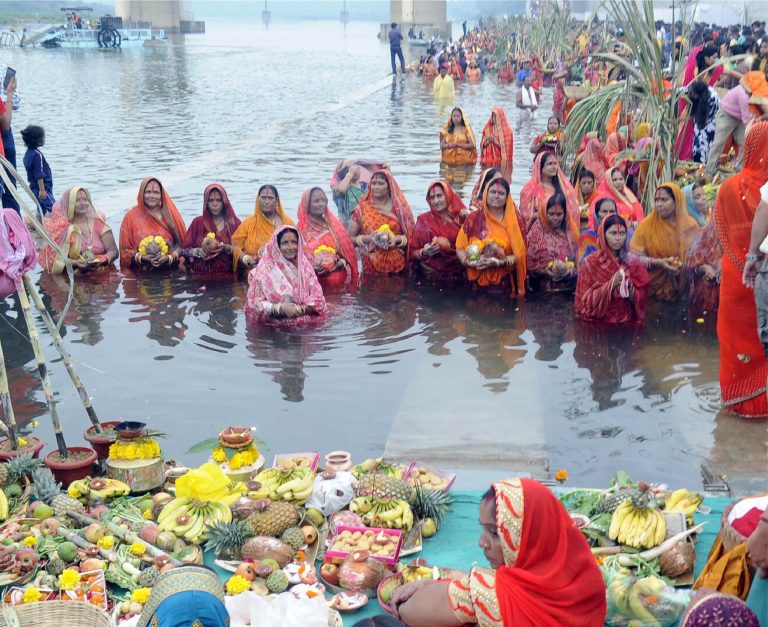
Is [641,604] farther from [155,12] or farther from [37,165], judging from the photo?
[155,12]

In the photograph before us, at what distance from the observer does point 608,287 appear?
677 centimetres

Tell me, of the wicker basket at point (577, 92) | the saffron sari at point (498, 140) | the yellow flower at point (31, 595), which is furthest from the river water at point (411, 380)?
the wicker basket at point (577, 92)

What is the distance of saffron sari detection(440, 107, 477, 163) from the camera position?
47.5 feet

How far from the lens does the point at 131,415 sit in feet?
18.7

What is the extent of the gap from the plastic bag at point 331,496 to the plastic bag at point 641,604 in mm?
1353

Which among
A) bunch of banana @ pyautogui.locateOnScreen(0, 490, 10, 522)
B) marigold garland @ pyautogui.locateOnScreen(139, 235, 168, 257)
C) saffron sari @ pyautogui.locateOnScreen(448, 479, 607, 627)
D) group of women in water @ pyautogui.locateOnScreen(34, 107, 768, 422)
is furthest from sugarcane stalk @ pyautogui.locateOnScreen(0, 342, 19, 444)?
marigold garland @ pyautogui.locateOnScreen(139, 235, 168, 257)

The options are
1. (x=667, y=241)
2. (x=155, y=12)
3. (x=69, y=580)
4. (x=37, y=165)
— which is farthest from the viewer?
(x=155, y=12)

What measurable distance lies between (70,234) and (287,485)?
557cm

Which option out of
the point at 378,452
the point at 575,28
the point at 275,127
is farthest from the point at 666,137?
the point at 575,28

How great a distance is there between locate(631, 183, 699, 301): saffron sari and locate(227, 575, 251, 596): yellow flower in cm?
498

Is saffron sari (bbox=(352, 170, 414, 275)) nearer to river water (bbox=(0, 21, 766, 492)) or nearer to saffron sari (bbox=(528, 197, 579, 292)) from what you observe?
river water (bbox=(0, 21, 766, 492))

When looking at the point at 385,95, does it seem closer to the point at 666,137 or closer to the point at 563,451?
the point at 666,137

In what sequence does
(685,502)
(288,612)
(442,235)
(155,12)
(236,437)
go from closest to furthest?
(288,612), (685,502), (236,437), (442,235), (155,12)

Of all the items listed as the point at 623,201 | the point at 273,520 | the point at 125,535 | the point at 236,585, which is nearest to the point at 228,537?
the point at 273,520
